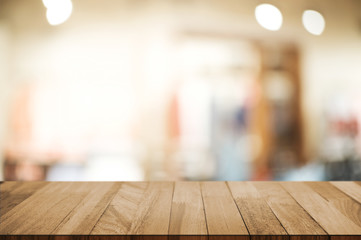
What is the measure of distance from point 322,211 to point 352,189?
1.06ft

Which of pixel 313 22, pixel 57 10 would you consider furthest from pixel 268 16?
pixel 57 10

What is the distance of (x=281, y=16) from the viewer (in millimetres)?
3834

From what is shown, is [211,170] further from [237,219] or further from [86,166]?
[237,219]

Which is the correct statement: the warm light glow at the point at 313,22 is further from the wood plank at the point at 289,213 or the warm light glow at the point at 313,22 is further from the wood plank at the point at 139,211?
the wood plank at the point at 139,211

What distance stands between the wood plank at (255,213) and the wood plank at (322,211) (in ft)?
0.37

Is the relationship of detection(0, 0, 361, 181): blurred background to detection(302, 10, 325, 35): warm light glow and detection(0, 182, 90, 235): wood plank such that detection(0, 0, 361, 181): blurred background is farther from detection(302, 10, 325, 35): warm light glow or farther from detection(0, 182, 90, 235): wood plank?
Result: detection(0, 182, 90, 235): wood plank

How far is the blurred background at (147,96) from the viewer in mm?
3686

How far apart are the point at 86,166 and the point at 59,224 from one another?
2.61 meters

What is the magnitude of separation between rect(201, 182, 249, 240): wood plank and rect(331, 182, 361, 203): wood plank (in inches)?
15.4

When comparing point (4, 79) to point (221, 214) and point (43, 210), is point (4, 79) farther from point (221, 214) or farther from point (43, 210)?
point (221, 214)

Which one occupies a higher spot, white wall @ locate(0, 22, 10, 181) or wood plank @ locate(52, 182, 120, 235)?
white wall @ locate(0, 22, 10, 181)

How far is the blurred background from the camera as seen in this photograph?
3.69 m

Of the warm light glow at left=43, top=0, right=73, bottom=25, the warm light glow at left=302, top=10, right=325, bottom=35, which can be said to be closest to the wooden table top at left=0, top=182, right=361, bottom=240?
the warm light glow at left=43, top=0, right=73, bottom=25

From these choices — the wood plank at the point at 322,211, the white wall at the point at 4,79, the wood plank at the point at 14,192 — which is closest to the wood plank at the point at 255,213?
the wood plank at the point at 322,211
